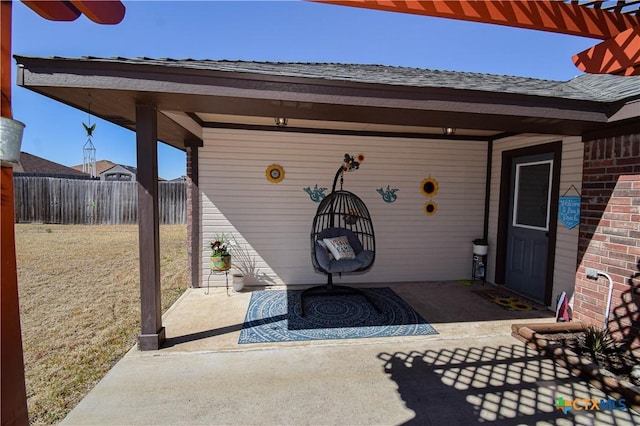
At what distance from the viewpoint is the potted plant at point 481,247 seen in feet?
16.4

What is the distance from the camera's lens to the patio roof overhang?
220 cm

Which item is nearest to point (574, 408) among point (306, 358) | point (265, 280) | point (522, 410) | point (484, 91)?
point (522, 410)

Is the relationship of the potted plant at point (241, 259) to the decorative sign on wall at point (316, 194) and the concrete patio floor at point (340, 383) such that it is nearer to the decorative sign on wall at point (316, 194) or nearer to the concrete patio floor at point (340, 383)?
the decorative sign on wall at point (316, 194)

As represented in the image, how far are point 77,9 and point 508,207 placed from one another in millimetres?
5437

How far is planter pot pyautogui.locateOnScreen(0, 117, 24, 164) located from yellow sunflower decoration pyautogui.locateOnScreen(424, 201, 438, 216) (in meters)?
4.98

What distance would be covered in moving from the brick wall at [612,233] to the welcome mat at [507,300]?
1.96 ft

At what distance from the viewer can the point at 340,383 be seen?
236 cm

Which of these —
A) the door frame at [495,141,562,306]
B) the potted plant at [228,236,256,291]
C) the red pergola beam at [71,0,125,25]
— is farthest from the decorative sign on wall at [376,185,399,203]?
the red pergola beam at [71,0,125,25]

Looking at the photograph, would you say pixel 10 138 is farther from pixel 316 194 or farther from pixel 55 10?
pixel 316 194

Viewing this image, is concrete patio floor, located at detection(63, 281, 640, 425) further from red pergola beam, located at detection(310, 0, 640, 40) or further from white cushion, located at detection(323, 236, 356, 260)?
red pergola beam, located at detection(310, 0, 640, 40)

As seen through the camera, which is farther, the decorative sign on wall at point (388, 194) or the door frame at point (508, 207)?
the decorative sign on wall at point (388, 194)

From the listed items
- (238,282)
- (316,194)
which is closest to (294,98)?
(316,194)

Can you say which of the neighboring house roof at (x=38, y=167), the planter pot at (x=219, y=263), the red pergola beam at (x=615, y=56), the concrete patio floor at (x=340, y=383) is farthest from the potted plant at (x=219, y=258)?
the neighboring house roof at (x=38, y=167)

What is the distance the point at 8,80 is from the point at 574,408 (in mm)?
3591
